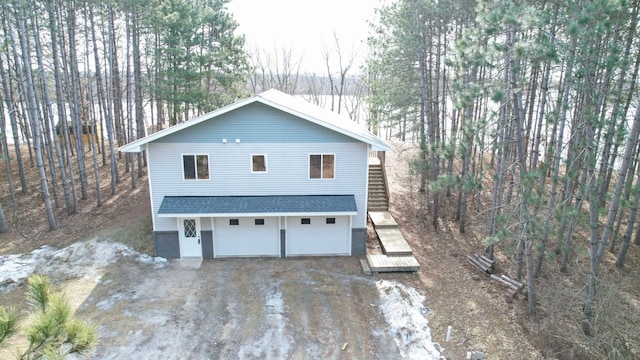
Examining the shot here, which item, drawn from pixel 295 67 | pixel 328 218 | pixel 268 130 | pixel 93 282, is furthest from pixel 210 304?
pixel 295 67

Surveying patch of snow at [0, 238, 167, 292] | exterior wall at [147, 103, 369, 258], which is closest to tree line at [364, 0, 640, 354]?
exterior wall at [147, 103, 369, 258]

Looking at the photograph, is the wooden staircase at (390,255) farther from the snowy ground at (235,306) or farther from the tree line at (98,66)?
the tree line at (98,66)

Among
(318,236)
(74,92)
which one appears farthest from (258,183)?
(74,92)

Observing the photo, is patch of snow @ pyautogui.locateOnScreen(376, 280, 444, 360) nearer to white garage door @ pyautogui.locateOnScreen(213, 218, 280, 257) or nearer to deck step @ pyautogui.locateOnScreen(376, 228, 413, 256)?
deck step @ pyautogui.locateOnScreen(376, 228, 413, 256)

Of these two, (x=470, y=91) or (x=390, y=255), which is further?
(x=390, y=255)

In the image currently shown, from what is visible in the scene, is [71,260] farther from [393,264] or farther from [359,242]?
[393,264]

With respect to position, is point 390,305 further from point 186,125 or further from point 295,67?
point 295,67
